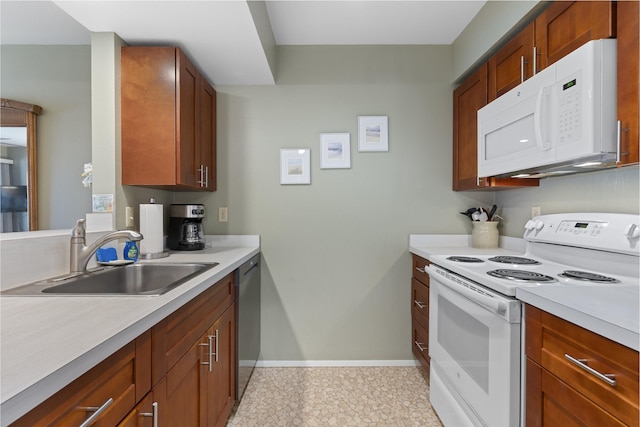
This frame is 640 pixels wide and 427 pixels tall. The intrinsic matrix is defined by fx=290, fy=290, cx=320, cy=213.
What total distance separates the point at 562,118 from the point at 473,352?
A: 3.50 feet

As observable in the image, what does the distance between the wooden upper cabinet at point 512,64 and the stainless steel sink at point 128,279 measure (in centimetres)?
187

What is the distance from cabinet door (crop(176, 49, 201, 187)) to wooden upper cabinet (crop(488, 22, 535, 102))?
188 cm

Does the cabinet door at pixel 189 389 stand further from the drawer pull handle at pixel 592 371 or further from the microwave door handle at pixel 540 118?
the microwave door handle at pixel 540 118

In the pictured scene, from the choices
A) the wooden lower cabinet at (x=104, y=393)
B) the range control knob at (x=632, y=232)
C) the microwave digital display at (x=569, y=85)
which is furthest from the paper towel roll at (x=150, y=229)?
the range control knob at (x=632, y=232)

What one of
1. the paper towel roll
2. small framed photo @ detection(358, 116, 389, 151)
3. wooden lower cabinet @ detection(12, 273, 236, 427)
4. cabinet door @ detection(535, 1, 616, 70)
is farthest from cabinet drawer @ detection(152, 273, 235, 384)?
cabinet door @ detection(535, 1, 616, 70)

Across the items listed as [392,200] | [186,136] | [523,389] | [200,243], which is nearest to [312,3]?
[186,136]

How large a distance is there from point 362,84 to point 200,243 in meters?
1.73

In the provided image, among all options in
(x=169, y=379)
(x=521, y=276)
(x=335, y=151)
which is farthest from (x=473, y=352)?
(x=335, y=151)

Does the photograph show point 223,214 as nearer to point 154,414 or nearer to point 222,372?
point 222,372

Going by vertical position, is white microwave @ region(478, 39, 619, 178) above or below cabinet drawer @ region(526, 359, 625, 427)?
above

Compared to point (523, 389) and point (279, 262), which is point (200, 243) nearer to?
point (279, 262)

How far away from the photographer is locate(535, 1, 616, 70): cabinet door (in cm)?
108

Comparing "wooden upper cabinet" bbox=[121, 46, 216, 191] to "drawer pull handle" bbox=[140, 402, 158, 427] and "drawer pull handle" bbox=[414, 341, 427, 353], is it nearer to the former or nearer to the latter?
"drawer pull handle" bbox=[140, 402, 158, 427]

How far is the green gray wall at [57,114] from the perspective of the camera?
6.14ft
